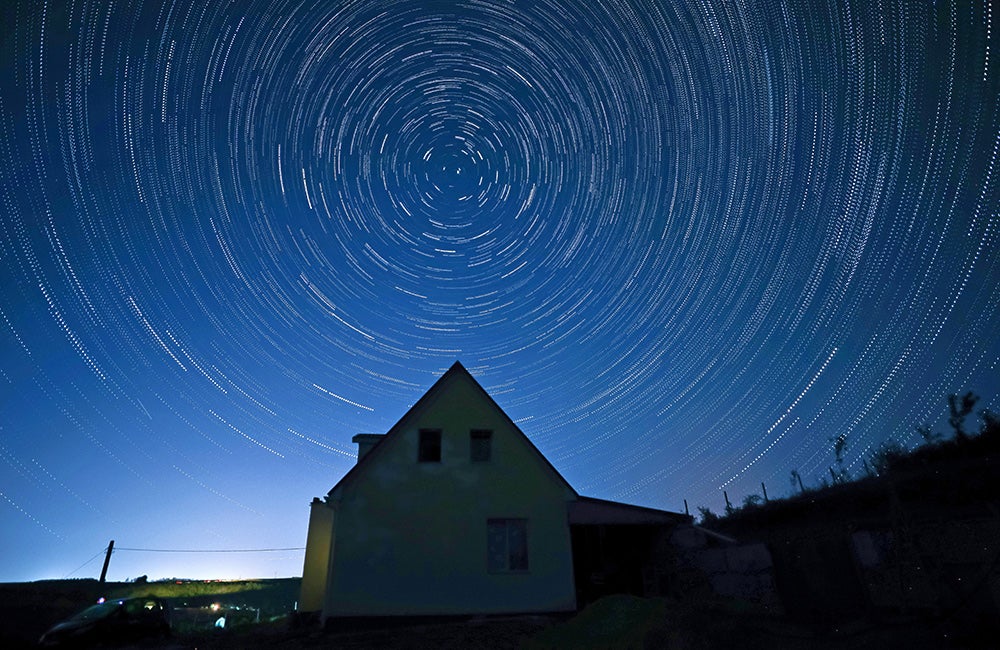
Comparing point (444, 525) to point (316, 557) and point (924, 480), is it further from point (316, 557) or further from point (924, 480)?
point (924, 480)

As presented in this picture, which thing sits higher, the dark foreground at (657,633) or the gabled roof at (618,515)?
the gabled roof at (618,515)

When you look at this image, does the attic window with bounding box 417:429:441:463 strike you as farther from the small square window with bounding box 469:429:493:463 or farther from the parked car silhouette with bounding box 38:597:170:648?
the parked car silhouette with bounding box 38:597:170:648

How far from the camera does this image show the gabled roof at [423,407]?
16219 mm

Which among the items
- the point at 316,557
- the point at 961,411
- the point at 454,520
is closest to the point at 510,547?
the point at 454,520

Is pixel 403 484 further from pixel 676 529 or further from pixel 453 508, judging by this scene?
pixel 676 529

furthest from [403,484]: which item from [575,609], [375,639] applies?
[575,609]

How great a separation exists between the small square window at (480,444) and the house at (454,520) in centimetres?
4

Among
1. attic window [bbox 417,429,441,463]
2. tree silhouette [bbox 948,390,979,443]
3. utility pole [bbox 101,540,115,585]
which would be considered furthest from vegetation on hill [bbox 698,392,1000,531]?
utility pole [bbox 101,540,115,585]

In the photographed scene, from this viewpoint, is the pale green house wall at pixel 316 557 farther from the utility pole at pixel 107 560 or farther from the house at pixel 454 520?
the utility pole at pixel 107 560

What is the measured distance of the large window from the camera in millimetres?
15648

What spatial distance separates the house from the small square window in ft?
0.14

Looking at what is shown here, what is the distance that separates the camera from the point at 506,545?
15945 millimetres

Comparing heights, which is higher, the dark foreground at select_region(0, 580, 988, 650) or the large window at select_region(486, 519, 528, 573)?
the large window at select_region(486, 519, 528, 573)

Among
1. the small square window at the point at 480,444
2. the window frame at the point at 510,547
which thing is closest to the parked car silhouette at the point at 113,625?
the window frame at the point at 510,547
